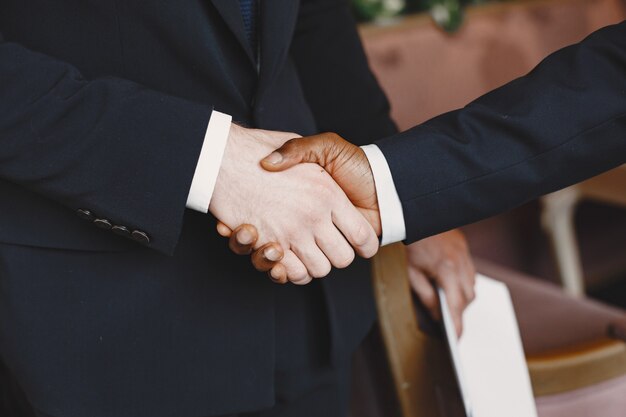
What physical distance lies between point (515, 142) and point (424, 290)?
372 millimetres

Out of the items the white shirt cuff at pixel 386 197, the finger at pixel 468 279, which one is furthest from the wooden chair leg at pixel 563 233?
the white shirt cuff at pixel 386 197

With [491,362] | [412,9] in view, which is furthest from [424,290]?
[412,9]

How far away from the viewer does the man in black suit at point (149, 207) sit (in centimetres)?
75

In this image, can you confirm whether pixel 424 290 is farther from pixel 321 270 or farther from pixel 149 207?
pixel 149 207

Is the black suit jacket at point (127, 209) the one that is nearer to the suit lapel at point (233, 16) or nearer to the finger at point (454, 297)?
the suit lapel at point (233, 16)

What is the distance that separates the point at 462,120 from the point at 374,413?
84 cm

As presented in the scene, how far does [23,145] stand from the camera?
2.43ft

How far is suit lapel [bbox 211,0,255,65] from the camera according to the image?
795mm

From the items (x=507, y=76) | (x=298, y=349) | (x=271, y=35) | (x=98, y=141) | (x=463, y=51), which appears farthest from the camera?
(x=507, y=76)

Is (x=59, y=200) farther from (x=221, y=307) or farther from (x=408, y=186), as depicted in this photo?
(x=408, y=186)

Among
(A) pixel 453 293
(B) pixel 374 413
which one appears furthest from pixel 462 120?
(B) pixel 374 413

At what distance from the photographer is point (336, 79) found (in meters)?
1.15

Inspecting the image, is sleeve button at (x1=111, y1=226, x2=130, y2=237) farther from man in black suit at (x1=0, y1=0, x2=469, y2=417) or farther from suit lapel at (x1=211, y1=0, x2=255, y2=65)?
suit lapel at (x1=211, y1=0, x2=255, y2=65)

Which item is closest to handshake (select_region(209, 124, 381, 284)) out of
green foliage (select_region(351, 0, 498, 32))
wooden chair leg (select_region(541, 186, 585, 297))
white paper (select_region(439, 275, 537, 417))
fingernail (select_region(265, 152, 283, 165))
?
fingernail (select_region(265, 152, 283, 165))
